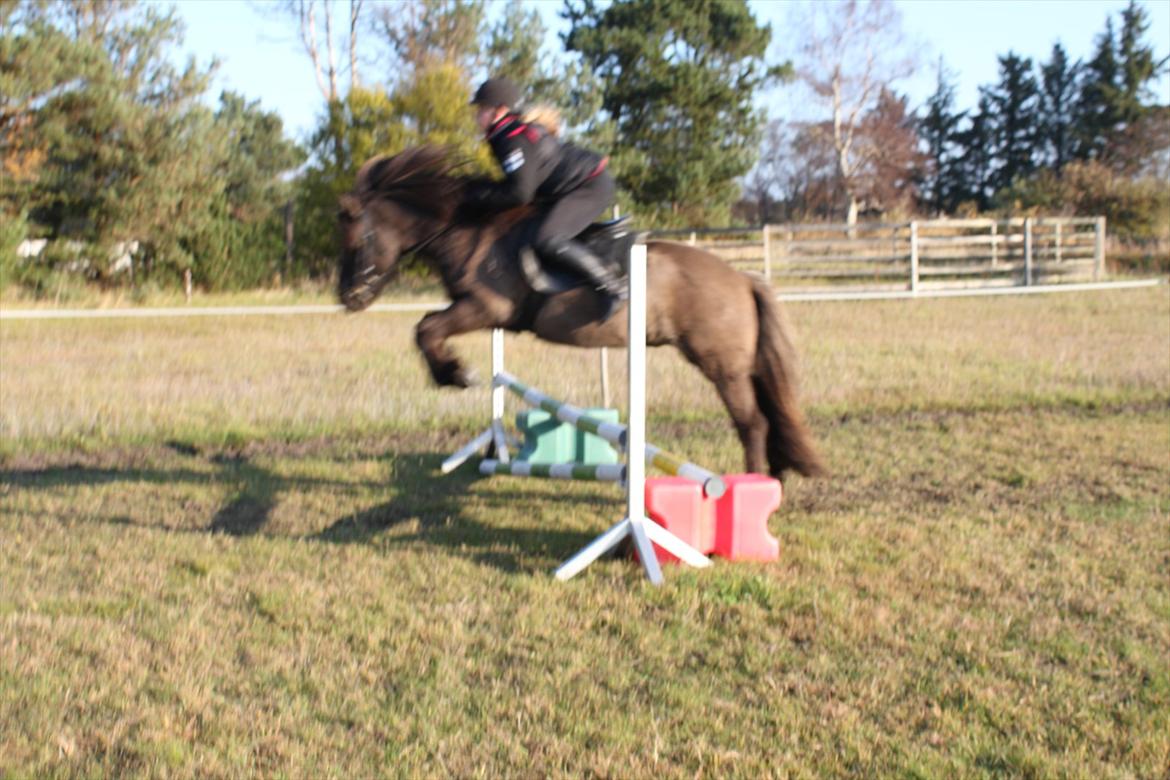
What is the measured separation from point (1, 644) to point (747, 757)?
8.86 feet

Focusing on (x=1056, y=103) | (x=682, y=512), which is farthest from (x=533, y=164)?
(x=1056, y=103)

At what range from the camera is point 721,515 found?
A: 491cm

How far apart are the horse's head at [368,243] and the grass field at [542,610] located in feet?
4.22

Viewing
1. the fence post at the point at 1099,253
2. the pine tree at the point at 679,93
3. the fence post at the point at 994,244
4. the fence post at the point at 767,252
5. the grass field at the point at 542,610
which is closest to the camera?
the grass field at the point at 542,610

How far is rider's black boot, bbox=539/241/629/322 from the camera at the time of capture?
4895 millimetres

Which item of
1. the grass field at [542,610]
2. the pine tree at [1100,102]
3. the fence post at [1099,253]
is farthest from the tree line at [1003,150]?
the grass field at [542,610]

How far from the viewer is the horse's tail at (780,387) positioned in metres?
5.53

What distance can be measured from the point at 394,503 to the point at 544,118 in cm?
255

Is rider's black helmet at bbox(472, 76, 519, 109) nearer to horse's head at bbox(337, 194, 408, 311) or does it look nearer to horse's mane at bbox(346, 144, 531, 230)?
horse's mane at bbox(346, 144, 531, 230)

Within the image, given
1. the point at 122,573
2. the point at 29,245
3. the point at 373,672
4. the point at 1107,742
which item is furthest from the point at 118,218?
the point at 1107,742

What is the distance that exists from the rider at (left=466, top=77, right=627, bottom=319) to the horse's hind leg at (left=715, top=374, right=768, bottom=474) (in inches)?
33.0

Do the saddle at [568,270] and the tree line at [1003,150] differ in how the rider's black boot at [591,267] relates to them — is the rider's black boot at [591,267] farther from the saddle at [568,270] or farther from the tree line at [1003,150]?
the tree line at [1003,150]

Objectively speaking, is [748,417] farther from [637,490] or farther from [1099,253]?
[1099,253]

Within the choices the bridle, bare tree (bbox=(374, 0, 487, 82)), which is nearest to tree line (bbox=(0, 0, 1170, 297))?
bare tree (bbox=(374, 0, 487, 82))
